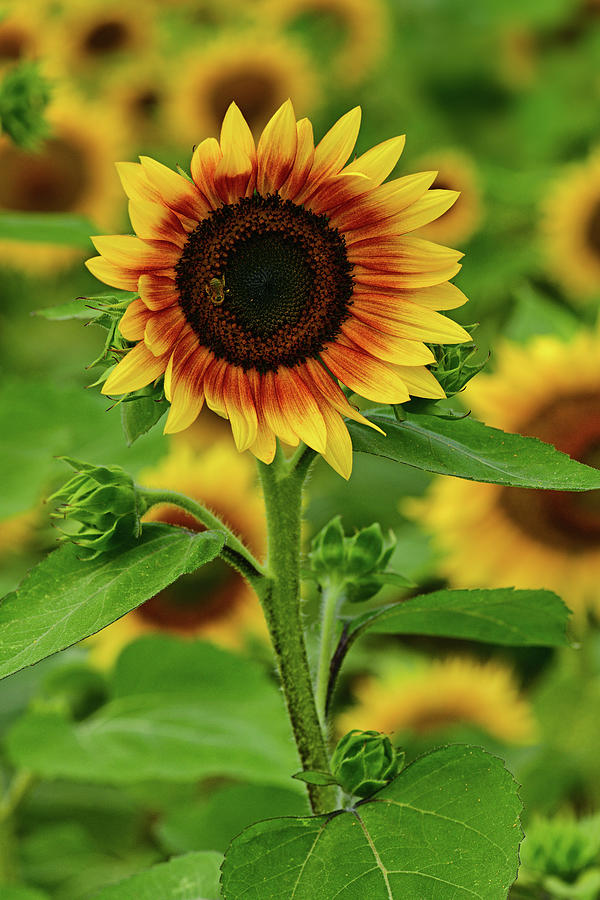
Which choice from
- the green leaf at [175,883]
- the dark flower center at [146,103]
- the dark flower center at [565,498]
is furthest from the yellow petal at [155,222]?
the dark flower center at [146,103]

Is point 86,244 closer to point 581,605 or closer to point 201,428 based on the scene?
point 581,605

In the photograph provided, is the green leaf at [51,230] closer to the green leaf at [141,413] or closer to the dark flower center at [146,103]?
the green leaf at [141,413]

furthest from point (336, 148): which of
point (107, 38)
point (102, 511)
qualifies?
point (107, 38)

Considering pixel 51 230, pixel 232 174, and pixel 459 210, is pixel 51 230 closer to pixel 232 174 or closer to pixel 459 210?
pixel 232 174

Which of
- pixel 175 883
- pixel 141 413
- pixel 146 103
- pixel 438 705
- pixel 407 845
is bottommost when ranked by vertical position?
pixel 438 705

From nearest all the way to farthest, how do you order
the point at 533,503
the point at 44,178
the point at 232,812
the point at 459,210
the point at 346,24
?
the point at 232,812
the point at 533,503
the point at 459,210
the point at 44,178
the point at 346,24

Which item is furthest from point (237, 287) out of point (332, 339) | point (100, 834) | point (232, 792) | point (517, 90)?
point (517, 90)
